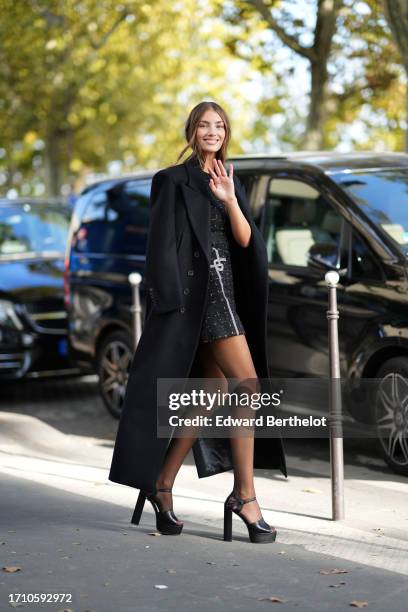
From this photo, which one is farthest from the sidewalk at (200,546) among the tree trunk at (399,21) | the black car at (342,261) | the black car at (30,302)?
the tree trunk at (399,21)

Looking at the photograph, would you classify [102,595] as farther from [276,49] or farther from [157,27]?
[157,27]

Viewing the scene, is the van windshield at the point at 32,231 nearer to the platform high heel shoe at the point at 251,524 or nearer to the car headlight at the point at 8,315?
the car headlight at the point at 8,315

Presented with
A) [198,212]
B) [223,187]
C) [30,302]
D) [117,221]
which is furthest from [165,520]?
[30,302]

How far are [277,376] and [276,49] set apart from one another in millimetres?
12118

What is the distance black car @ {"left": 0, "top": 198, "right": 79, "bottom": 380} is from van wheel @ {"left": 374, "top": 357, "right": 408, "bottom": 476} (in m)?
4.04

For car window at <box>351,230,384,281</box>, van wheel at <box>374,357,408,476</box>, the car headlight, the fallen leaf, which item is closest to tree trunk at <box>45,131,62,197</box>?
the car headlight

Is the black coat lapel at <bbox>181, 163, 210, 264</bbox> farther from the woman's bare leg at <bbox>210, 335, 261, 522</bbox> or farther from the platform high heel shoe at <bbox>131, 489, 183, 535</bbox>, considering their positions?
the platform high heel shoe at <bbox>131, 489, 183, 535</bbox>

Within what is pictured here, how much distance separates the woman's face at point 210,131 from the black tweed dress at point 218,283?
119mm

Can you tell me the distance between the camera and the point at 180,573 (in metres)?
5.30

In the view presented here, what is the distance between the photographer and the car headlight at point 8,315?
1112cm

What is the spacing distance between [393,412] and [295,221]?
157 cm

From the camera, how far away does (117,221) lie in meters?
10.4

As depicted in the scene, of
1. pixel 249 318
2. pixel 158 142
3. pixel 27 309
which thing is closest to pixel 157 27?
pixel 158 142

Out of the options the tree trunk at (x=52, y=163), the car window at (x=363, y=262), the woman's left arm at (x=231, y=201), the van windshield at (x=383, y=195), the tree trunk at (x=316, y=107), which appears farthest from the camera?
Result: the tree trunk at (x=52, y=163)
